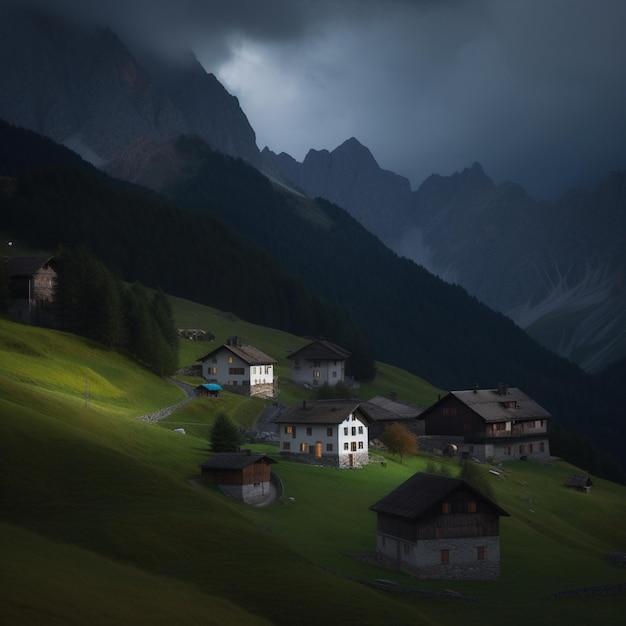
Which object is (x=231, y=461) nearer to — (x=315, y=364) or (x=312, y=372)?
(x=312, y=372)

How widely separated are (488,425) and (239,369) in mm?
38921

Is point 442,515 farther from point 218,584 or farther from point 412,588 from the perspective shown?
point 218,584

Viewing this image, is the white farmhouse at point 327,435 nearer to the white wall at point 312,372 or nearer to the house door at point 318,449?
the house door at point 318,449

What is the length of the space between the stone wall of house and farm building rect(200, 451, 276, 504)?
38.8 ft

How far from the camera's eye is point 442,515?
68125mm

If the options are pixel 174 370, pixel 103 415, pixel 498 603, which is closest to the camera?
pixel 498 603

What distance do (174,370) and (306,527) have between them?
6855cm

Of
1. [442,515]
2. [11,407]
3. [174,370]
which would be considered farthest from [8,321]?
[442,515]

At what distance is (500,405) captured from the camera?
13850 cm

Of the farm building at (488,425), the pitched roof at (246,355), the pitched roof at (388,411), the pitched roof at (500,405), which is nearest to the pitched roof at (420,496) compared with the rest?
the pitched roof at (388,411)

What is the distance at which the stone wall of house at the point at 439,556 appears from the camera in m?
67.0

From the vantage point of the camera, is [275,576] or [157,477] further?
[157,477]

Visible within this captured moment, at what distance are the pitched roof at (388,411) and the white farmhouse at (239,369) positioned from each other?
57.7 feet

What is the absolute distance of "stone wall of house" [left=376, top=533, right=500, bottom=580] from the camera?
67000 mm
